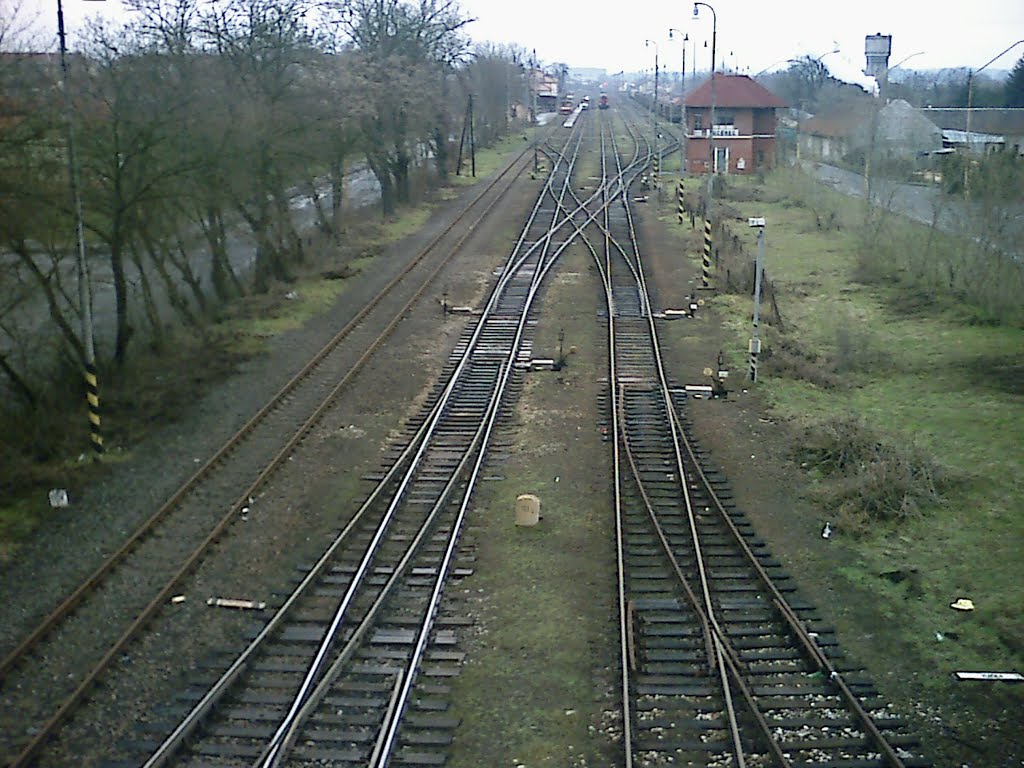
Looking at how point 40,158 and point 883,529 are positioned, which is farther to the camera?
point 40,158

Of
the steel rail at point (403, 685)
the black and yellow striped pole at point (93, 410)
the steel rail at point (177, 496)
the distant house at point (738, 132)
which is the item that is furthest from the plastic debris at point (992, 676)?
the distant house at point (738, 132)

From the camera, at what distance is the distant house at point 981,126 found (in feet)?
124

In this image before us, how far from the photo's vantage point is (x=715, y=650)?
8.91 m

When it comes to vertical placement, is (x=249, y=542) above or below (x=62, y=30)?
below

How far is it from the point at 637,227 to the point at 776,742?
27.1 metres

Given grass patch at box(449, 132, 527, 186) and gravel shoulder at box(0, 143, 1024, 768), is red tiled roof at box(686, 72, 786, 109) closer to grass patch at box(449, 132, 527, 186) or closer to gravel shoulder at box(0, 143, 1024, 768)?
grass patch at box(449, 132, 527, 186)

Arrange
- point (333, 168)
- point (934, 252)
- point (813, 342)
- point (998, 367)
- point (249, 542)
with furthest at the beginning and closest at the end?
point (333, 168)
point (934, 252)
point (813, 342)
point (998, 367)
point (249, 542)

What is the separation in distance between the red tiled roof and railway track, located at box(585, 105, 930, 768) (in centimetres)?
3952

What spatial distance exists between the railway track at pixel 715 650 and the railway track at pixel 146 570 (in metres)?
4.42

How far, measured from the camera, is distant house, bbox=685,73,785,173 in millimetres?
49875

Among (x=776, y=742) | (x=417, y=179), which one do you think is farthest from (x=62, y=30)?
(x=417, y=179)

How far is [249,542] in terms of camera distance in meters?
11.3

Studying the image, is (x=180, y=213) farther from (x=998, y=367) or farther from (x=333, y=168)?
(x=998, y=367)

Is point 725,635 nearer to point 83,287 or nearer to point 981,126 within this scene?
point 83,287
